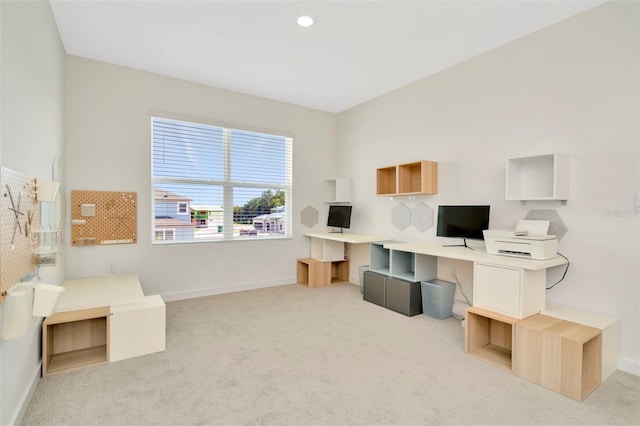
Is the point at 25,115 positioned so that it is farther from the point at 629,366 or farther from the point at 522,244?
the point at 629,366

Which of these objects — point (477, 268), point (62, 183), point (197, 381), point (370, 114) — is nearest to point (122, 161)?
point (62, 183)

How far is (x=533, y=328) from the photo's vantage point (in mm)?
2170

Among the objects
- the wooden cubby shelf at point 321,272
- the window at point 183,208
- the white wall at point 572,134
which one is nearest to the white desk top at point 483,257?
the white wall at point 572,134

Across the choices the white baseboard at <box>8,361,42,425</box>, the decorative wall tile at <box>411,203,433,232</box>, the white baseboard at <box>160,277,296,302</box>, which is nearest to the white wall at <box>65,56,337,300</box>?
the white baseboard at <box>160,277,296,302</box>

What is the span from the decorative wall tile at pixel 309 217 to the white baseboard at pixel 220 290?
868 mm

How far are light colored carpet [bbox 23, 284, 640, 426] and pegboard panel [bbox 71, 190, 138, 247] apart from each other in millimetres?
1285

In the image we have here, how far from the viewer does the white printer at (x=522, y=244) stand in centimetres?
240

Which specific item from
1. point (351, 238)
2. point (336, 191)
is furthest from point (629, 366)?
point (336, 191)

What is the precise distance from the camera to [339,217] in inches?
192

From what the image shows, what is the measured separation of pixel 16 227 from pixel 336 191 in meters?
3.74

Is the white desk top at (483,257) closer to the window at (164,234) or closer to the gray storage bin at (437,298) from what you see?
the gray storage bin at (437,298)

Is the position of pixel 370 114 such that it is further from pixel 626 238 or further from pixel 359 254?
pixel 626 238

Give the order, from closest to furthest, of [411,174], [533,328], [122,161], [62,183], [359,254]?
[533,328] < [62,183] < [122,161] < [411,174] < [359,254]

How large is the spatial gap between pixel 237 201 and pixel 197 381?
2.70 meters
